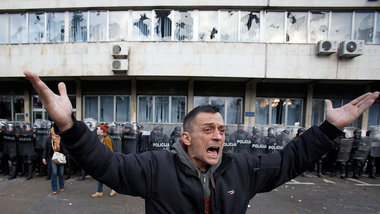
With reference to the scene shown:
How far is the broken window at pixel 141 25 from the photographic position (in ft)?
33.8

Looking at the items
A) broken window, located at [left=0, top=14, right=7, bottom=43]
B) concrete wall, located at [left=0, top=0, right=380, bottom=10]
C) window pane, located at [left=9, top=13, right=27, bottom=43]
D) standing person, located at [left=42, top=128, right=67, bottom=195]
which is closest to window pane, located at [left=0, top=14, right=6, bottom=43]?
broken window, located at [left=0, top=14, right=7, bottom=43]

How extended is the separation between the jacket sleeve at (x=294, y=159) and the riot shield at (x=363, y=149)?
24.5ft

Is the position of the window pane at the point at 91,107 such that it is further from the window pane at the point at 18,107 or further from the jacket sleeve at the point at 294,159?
the jacket sleeve at the point at 294,159

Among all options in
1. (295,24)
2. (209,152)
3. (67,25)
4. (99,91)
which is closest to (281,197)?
(209,152)

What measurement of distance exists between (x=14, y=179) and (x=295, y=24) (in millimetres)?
14953

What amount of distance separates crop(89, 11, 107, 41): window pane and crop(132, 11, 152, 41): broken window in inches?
72.4

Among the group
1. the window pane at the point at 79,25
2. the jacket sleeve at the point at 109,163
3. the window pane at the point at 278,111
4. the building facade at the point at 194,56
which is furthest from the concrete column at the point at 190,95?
the jacket sleeve at the point at 109,163

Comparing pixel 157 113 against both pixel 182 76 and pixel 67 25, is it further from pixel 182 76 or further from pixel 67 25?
pixel 67 25

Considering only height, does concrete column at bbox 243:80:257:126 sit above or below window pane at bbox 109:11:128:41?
below

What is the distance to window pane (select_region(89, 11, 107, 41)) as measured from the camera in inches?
410

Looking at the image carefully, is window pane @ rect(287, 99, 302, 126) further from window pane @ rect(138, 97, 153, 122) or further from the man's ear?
the man's ear

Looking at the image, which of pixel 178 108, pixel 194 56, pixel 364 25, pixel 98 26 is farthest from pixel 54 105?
pixel 364 25

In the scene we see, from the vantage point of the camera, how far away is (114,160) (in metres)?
1.23

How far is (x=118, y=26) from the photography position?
10.4m
